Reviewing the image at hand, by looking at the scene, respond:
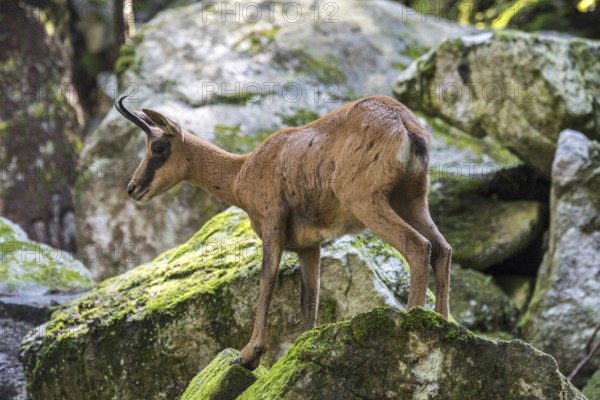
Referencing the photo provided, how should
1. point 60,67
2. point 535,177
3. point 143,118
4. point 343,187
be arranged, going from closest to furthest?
1. point 343,187
2. point 143,118
3. point 535,177
4. point 60,67

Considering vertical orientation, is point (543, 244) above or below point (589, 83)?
below

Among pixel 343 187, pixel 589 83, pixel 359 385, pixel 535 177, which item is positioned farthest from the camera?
Answer: pixel 535 177

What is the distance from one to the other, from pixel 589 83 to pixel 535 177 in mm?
1730

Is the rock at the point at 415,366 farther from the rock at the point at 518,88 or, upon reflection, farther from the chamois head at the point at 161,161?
the rock at the point at 518,88

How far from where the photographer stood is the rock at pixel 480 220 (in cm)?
1123

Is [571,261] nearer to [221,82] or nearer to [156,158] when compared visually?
[156,158]

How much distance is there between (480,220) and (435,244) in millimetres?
5933

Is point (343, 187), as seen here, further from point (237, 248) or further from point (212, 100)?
point (212, 100)

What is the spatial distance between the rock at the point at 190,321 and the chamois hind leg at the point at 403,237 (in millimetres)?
1804

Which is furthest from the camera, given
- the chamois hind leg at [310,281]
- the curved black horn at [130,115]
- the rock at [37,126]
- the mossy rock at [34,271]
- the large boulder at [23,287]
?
the rock at [37,126]

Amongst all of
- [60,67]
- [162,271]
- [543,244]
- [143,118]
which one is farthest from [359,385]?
[60,67]

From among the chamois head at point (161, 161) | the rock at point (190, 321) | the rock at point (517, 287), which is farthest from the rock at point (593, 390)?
the chamois head at point (161, 161)

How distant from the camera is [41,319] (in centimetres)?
923

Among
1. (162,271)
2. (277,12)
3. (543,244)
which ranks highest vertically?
(277,12)
